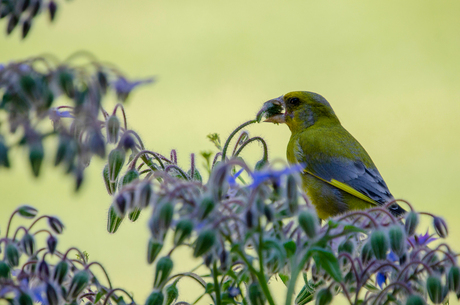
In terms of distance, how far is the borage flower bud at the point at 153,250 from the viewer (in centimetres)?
112

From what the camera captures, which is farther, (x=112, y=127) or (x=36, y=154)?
(x=112, y=127)

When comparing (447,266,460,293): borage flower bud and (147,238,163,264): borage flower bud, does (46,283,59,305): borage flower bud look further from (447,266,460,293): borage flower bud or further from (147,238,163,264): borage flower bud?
(447,266,460,293): borage flower bud

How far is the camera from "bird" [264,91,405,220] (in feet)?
9.91

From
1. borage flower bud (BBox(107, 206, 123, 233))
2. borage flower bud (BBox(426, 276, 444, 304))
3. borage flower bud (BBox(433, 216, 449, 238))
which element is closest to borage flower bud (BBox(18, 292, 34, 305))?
borage flower bud (BBox(107, 206, 123, 233))

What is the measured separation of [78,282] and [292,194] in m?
0.54

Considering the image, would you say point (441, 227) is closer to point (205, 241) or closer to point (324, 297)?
point (324, 297)

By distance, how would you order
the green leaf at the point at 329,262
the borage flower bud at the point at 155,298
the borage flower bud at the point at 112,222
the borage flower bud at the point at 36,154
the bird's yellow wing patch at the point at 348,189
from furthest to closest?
1. the bird's yellow wing patch at the point at 348,189
2. the borage flower bud at the point at 112,222
3. the borage flower bud at the point at 155,298
4. the green leaf at the point at 329,262
5. the borage flower bud at the point at 36,154

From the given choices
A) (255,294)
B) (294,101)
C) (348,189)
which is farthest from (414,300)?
(294,101)

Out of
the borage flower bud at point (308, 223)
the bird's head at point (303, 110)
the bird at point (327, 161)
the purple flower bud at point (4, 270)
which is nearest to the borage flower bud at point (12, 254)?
the purple flower bud at point (4, 270)

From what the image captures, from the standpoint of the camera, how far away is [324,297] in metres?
1.25

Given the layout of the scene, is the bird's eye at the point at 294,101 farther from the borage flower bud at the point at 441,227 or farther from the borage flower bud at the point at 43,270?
the borage flower bud at the point at 43,270

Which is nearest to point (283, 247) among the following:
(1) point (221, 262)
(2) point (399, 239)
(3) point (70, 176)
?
(1) point (221, 262)

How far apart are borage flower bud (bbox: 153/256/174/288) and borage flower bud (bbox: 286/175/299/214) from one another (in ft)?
0.99

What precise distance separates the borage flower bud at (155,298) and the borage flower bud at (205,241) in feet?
0.89
